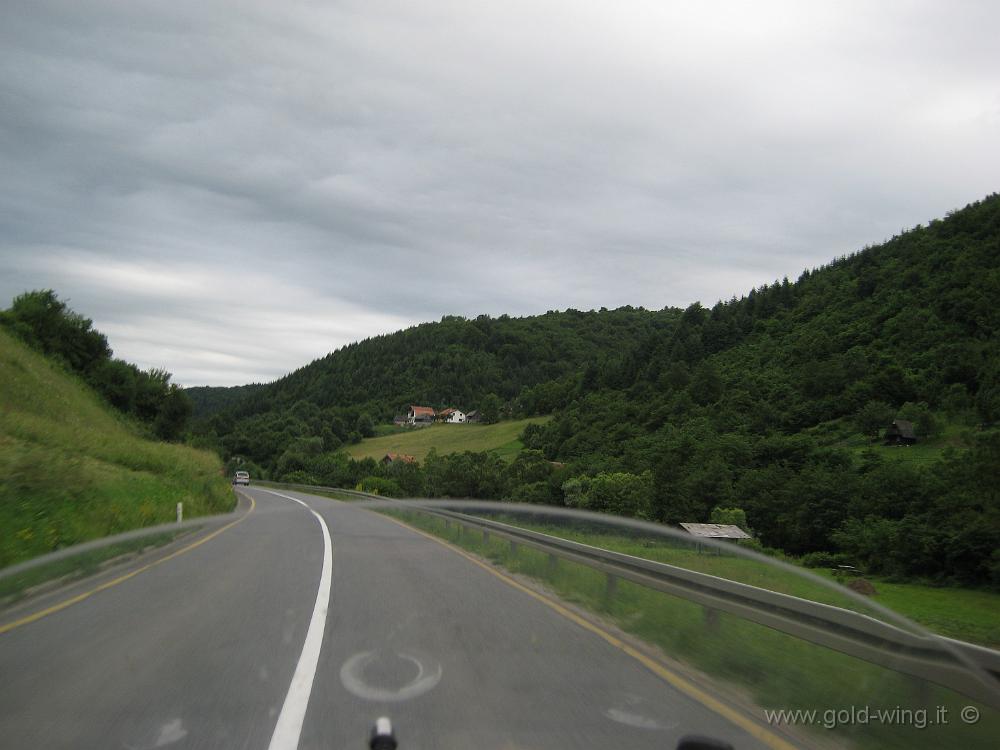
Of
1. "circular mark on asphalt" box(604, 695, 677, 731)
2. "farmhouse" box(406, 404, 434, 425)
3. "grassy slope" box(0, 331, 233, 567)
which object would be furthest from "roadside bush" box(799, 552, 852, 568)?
"farmhouse" box(406, 404, 434, 425)

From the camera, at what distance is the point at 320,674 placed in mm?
6371

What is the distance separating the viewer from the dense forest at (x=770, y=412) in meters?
73.9

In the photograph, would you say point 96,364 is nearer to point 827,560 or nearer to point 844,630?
point 844,630

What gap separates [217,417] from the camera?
15100 cm

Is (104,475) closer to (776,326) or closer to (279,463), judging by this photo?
(279,463)

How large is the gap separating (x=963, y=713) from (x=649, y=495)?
235 ft

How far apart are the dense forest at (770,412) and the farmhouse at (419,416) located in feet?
20.6

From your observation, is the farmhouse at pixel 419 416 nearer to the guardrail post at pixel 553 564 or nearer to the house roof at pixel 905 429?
the house roof at pixel 905 429

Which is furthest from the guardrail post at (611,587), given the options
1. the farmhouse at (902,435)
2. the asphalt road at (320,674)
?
the farmhouse at (902,435)

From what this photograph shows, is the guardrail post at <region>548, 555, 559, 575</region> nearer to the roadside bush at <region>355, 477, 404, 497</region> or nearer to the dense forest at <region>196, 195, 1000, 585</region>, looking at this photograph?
the roadside bush at <region>355, 477, 404, 497</region>

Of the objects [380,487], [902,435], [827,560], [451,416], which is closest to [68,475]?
[380,487]

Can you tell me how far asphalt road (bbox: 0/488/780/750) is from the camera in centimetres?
494

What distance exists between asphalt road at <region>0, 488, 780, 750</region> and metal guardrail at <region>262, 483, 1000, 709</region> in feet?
3.44

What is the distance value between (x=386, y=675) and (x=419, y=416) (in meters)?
172
